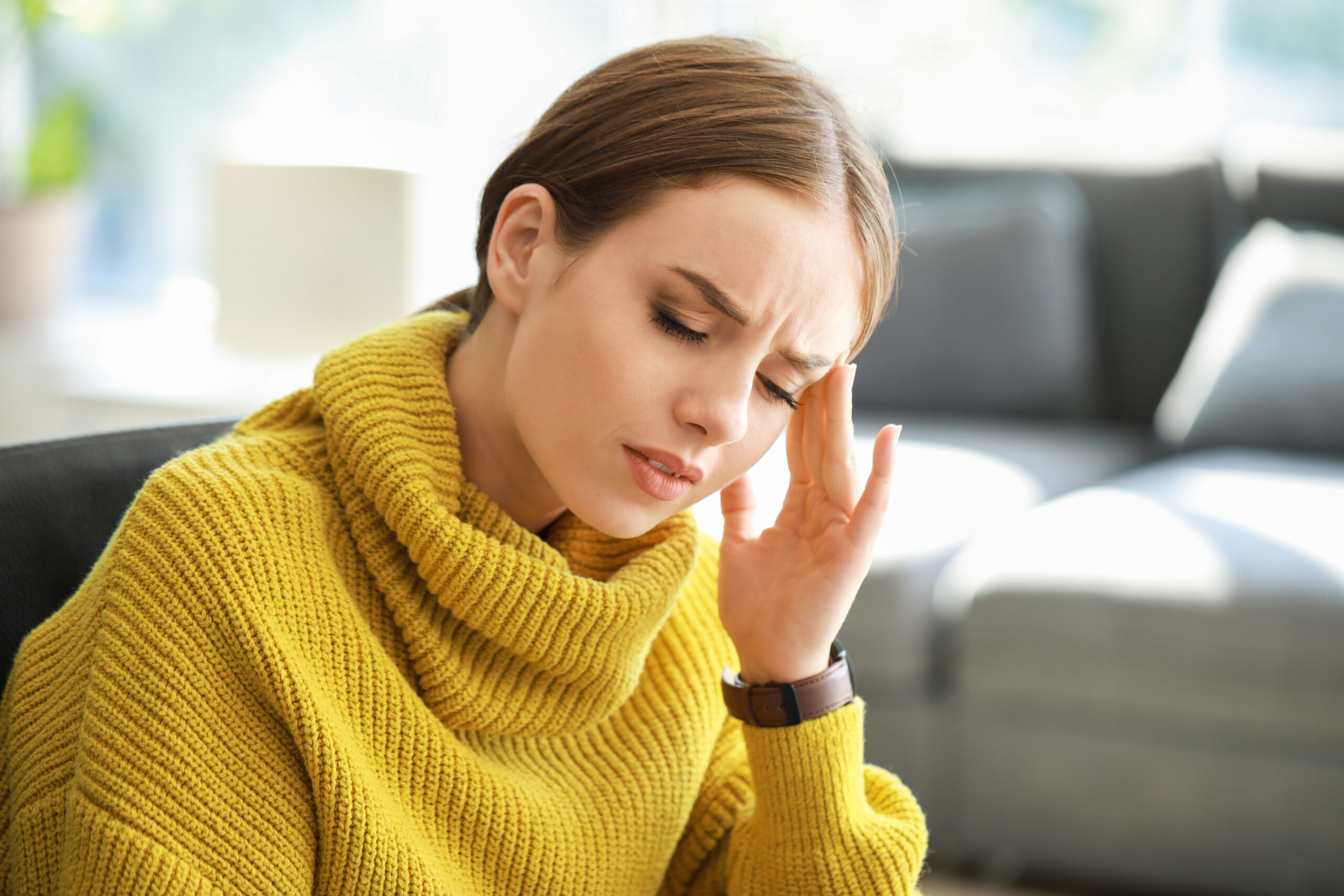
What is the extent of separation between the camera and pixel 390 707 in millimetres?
868

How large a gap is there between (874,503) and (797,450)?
0.09 m

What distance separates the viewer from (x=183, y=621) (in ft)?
2.56

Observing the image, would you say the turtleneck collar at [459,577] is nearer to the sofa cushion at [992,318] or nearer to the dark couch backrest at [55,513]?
the dark couch backrest at [55,513]

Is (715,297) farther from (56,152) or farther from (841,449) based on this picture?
(56,152)

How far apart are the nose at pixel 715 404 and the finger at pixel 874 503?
0.67 ft

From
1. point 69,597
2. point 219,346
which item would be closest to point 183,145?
point 219,346

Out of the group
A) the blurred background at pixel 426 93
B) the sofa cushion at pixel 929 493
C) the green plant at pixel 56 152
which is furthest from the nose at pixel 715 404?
the green plant at pixel 56 152

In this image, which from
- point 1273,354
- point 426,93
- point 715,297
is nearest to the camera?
point 715,297

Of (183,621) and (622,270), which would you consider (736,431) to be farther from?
(183,621)

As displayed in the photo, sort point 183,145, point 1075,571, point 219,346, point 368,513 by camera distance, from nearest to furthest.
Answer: point 368,513, point 1075,571, point 219,346, point 183,145

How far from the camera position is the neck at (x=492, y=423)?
0.96 m

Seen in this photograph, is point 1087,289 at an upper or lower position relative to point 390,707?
lower

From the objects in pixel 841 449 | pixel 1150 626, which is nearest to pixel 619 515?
pixel 841 449

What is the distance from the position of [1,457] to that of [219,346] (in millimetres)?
1999
